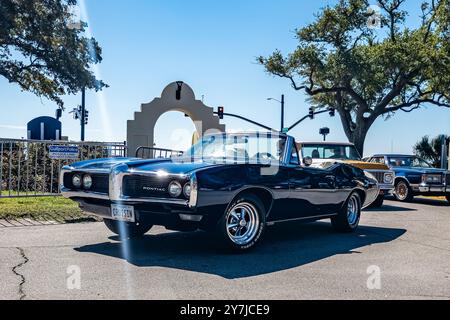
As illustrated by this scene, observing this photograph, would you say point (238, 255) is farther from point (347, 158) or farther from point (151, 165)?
point (347, 158)

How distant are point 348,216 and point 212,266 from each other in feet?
11.6

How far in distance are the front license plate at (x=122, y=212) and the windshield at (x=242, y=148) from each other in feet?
4.80

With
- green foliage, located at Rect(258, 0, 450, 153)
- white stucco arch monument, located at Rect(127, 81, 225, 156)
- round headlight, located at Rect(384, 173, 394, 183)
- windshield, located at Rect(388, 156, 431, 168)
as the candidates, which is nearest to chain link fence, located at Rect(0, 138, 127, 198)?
white stucco arch monument, located at Rect(127, 81, 225, 156)

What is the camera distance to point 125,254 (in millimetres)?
5672

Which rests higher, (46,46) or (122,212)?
(46,46)

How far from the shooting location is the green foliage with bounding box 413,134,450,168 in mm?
32438

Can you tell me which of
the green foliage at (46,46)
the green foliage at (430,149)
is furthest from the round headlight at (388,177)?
the green foliage at (430,149)

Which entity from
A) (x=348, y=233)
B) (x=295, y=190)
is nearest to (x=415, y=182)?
(x=348, y=233)

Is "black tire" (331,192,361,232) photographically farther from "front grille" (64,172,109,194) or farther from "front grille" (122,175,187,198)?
"front grille" (64,172,109,194)

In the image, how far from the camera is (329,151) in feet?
42.1

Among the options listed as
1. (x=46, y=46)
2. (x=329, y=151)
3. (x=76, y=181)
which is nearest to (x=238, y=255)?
(x=76, y=181)

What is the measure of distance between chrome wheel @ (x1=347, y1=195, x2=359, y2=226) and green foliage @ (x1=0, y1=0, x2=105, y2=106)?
597 inches

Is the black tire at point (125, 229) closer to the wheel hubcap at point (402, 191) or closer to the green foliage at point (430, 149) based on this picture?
the wheel hubcap at point (402, 191)
